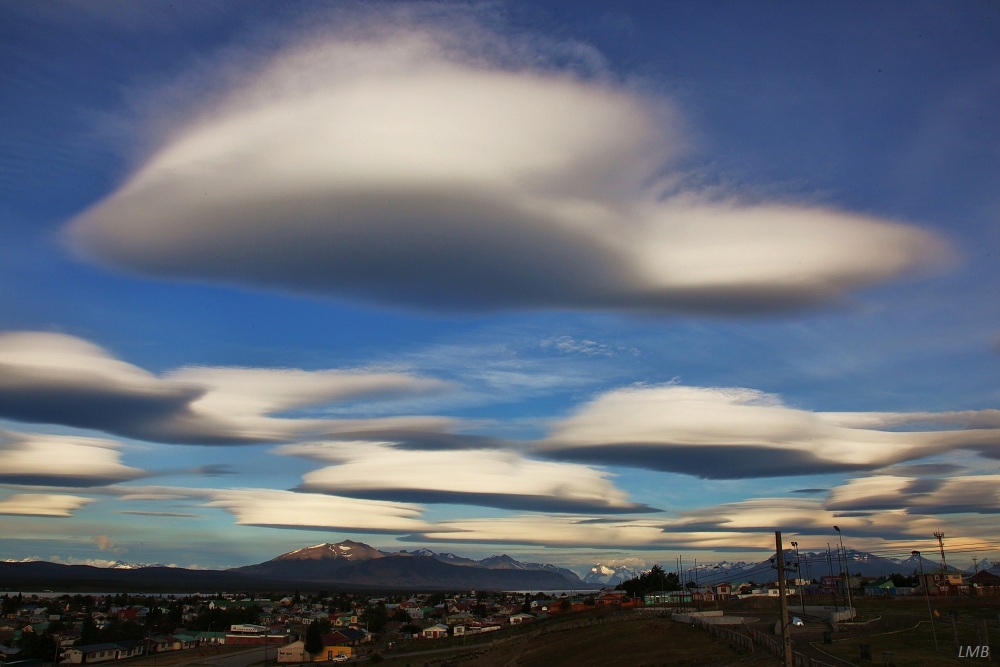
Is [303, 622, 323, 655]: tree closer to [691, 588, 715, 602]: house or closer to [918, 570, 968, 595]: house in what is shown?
[691, 588, 715, 602]: house

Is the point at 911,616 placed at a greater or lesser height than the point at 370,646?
greater

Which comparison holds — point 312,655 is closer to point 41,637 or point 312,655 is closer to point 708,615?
point 41,637

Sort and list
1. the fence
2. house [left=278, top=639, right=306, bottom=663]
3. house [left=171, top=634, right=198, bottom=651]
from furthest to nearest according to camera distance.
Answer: house [left=171, top=634, right=198, bottom=651] → house [left=278, top=639, right=306, bottom=663] → the fence

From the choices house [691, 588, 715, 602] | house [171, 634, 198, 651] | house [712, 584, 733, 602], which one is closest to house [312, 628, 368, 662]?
house [171, 634, 198, 651]

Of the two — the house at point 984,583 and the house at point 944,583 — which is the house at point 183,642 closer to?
the house at point 944,583

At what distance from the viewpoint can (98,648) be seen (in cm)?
12712

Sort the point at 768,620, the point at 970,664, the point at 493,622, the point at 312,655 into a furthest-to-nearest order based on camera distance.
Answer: the point at 493,622, the point at 312,655, the point at 768,620, the point at 970,664

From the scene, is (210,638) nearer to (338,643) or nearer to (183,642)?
(183,642)

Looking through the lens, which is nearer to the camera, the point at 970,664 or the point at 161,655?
the point at 970,664

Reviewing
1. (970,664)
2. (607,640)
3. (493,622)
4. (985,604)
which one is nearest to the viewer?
(970,664)

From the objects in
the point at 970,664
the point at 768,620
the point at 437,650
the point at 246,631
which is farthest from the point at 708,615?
the point at 246,631

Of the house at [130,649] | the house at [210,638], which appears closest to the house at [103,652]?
the house at [130,649]

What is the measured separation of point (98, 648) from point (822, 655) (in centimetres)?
11492

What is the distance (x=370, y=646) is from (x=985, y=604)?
3887 inches
